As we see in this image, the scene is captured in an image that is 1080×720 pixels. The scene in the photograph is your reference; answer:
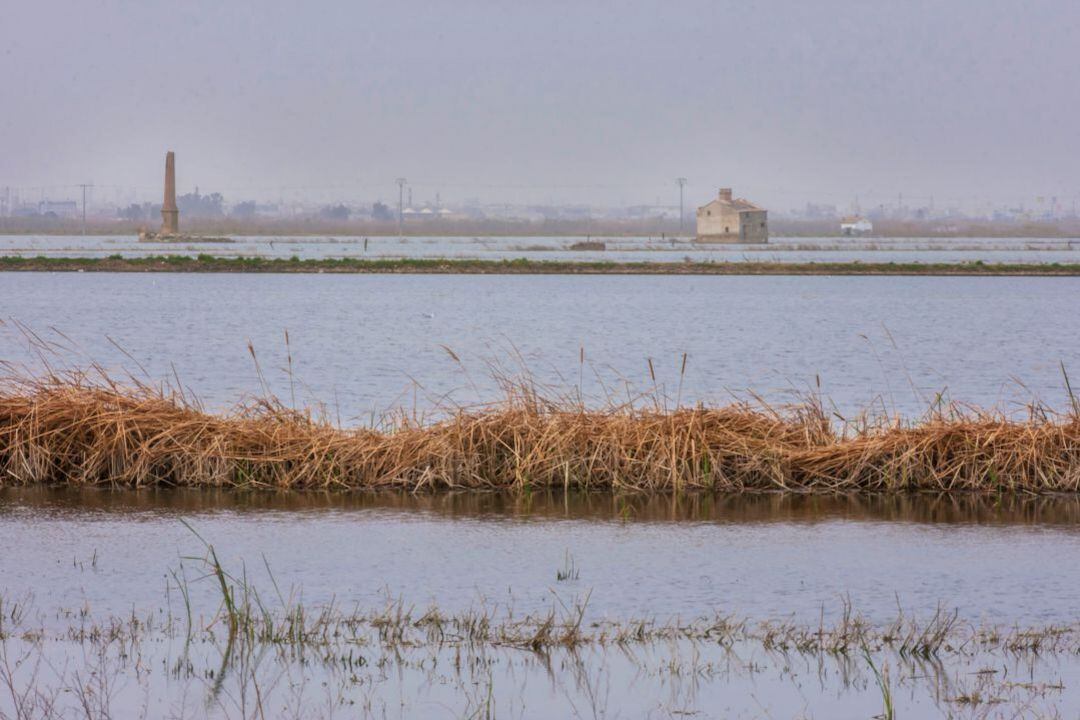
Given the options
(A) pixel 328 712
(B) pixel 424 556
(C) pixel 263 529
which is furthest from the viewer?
(C) pixel 263 529

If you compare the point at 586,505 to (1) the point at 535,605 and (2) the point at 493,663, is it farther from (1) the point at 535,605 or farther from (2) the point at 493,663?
(2) the point at 493,663

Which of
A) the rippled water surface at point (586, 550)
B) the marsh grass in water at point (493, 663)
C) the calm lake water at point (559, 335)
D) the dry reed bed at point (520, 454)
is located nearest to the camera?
the marsh grass in water at point (493, 663)

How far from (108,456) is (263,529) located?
9.66 ft

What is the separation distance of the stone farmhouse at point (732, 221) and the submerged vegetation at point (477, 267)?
62.1 metres

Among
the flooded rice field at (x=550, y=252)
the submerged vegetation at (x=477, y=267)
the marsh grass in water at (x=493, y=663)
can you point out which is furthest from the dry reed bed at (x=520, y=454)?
the flooded rice field at (x=550, y=252)

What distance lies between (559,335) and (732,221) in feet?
382

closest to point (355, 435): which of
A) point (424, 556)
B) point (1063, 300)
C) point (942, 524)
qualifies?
point (424, 556)

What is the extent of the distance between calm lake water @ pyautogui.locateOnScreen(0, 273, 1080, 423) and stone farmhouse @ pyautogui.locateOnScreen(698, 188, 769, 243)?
75.2 meters

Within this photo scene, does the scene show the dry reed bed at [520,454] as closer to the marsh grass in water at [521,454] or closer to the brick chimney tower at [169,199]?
the marsh grass in water at [521,454]

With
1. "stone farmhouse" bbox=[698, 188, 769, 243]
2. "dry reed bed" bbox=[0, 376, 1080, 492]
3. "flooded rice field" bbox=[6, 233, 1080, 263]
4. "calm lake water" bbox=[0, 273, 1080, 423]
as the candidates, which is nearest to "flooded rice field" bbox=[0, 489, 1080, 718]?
"dry reed bed" bbox=[0, 376, 1080, 492]

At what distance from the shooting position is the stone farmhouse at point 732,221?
5999 inches

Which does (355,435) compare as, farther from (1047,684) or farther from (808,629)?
(1047,684)

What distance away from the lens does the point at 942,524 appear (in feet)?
39.5

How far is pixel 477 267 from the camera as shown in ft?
277
